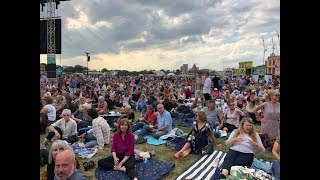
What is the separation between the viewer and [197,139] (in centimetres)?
523

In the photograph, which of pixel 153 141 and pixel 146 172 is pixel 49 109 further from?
pixel 146 172

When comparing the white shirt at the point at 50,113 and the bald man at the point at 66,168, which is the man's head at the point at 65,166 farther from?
the white shirt at the point at 50,113

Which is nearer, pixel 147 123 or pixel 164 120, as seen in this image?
pixel 164 120

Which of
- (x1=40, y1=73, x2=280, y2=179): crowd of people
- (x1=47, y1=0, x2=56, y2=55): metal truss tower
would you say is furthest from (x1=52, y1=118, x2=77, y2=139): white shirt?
(x1=47, y1=0, x2=56, y2=55): metal truss tower

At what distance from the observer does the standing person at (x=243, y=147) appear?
4.04 metres

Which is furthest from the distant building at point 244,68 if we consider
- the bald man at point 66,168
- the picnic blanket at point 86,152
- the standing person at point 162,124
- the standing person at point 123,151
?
the bald man at point 66,168

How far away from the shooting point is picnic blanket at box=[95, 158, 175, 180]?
14.0ft

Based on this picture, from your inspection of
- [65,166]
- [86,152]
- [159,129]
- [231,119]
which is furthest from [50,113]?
[65,166]

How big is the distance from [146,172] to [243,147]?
4.80 ft

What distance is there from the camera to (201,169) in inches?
177

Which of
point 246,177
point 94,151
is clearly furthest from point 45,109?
point 246,177

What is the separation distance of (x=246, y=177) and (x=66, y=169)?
82.5 inches

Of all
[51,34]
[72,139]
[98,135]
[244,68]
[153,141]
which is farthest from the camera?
[244,68]
